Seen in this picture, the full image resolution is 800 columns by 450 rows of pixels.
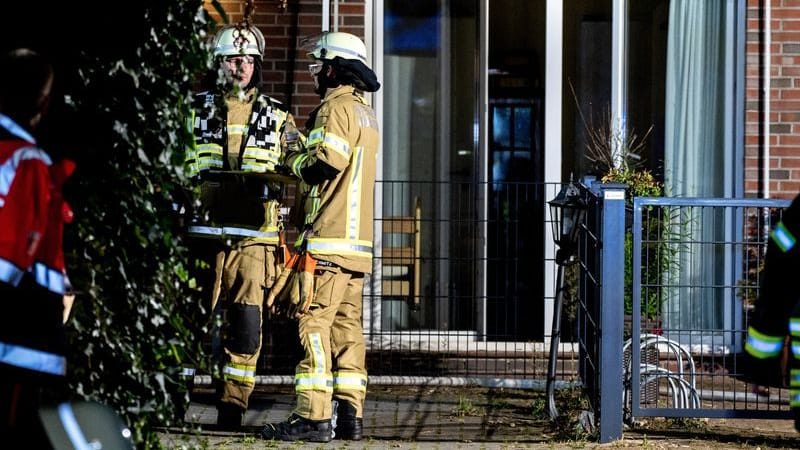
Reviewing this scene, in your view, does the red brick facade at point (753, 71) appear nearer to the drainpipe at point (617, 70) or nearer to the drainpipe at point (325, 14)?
the drainpipe at point (325, 14)

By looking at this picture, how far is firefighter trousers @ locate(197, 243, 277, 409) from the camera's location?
7.40m

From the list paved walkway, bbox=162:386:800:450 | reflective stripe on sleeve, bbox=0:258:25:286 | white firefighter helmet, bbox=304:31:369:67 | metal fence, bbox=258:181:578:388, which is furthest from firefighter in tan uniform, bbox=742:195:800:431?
metal fence, bbox=258:181:578:388

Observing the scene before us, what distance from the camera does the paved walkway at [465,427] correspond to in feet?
23.8

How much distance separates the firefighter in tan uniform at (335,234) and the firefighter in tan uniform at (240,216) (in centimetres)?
22

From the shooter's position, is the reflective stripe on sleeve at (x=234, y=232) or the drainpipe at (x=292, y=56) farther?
the drainpipe at (x=292, y=56)

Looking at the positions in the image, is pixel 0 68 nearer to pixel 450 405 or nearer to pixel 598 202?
pixel 598 202

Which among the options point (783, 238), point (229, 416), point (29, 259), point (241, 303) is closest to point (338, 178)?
point (241, 303)

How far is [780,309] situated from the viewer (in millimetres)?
4293

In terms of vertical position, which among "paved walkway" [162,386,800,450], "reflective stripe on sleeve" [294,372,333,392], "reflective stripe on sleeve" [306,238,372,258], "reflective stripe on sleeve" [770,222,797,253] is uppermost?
"reflective stripe on sleeve" [770,222,797,253]

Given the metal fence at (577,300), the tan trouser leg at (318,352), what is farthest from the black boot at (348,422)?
the metal fence at (577,300)

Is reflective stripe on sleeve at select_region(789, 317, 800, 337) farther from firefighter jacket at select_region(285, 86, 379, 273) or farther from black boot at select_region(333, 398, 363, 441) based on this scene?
black boot at select_region(333, 398, 363, 441)

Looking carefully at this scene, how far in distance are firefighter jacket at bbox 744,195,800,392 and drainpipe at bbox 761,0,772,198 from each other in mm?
5029

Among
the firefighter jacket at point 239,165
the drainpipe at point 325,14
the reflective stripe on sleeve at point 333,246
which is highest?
the drainpipe at point 325,14

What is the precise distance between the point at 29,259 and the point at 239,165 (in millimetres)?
3458
